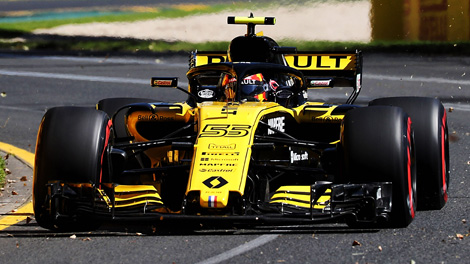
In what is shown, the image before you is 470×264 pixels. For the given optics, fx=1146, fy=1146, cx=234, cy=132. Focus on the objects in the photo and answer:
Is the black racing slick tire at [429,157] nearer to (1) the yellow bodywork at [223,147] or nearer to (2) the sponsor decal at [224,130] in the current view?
(1) the yellow bodywork at [223,147]

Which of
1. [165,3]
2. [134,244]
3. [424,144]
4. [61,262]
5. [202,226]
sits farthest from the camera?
[165,3]

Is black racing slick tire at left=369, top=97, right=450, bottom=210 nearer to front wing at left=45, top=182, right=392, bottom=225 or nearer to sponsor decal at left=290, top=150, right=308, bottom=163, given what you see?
sponsor decal at left=290, top=150, right=308, bottom=163

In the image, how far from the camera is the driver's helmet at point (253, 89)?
944 cm

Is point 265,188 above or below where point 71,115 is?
below

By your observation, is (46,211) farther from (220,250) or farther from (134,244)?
(220,250)

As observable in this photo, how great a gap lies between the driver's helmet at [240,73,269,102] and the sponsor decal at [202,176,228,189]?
5.55 feet

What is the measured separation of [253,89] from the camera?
9469 millimetres

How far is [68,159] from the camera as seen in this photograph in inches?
318

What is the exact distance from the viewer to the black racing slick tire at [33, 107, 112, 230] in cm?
805

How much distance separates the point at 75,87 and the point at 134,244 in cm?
1060

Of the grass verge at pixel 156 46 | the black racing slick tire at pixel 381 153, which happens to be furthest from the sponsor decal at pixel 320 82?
the grass verge at pixel 156 46

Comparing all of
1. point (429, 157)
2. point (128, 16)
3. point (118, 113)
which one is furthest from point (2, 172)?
point (128, 16)

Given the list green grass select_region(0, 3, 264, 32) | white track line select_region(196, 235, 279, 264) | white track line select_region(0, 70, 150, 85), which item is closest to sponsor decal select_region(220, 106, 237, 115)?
white track line select_region(196, 235, 279, 264)

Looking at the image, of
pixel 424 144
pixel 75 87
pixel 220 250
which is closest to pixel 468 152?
pixel 424 144
